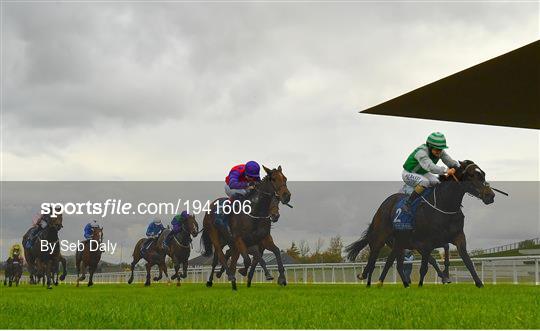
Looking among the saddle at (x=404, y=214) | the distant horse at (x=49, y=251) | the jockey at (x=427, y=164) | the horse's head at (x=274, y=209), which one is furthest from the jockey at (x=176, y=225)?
the jockey at (x=427, y=164)

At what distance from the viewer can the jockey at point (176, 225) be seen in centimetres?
1738

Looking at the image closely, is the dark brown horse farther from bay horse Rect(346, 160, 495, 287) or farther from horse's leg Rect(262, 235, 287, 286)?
bay horse Rect(346, 160, 495, 287)

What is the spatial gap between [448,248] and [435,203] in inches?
44.2

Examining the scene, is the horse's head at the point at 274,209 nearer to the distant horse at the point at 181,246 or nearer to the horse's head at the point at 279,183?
the horse's head at the point at 279,183

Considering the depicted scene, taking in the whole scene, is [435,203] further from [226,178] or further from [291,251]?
[291,251]

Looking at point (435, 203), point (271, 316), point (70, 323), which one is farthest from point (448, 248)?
point (70, 323)

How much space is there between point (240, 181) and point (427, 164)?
12.9ft

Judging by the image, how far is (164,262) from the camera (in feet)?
65.4

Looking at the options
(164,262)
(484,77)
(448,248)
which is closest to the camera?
(484,77)

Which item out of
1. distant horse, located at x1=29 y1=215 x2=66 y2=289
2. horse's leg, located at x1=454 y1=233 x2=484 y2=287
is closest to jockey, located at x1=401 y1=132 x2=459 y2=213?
horse's leg, located at x1=454 y1=233 x2=484 y2=287

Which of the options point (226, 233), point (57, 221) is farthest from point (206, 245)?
point (57, 221)

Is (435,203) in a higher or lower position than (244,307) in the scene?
higher

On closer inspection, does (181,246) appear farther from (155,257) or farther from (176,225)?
(155,257)

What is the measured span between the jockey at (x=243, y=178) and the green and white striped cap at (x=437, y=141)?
3.57 meters
